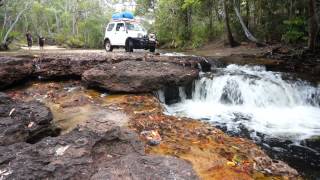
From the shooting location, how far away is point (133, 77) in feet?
32.4

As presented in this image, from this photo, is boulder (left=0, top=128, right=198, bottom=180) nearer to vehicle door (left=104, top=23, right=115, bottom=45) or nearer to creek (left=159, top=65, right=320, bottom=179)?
creek (left=159, top=65, right=320, bottom=179)

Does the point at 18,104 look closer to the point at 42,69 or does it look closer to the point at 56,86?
the point at 56,86

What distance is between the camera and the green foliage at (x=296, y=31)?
18.6 metres

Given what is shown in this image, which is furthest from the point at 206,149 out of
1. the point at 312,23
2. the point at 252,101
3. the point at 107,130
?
the point at 312,23

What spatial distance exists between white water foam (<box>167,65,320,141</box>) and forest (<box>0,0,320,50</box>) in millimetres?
4021

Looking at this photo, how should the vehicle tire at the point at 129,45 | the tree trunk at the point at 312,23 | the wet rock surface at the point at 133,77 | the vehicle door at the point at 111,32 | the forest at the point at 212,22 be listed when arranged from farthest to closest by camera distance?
1. the vehicle door at the point at 111,32
2. the forest at the point at 212,22
3. the vehicle tire at the point at 129,45
4. the tree trunk at the point at 312,23
5. the wet rock surface at the point at 133,77

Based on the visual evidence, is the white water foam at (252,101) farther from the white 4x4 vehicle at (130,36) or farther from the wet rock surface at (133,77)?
the white 4x4 vehicle at (130,36)

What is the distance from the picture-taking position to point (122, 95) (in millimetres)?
9547

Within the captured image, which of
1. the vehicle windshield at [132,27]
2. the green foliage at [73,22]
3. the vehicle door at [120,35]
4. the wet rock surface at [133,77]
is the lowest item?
the wet rock surface at [133,77]

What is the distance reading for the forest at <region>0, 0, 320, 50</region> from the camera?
64.4 feet

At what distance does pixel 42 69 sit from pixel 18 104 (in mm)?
4592

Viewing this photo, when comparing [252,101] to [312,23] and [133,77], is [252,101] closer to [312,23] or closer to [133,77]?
[133,77]

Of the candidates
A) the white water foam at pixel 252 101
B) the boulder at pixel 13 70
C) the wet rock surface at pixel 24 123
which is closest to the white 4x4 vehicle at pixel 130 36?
the white water foam at pixel 252 101

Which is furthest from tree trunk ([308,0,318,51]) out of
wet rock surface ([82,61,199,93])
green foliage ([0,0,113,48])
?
green foliage ([0,0,113,48])
